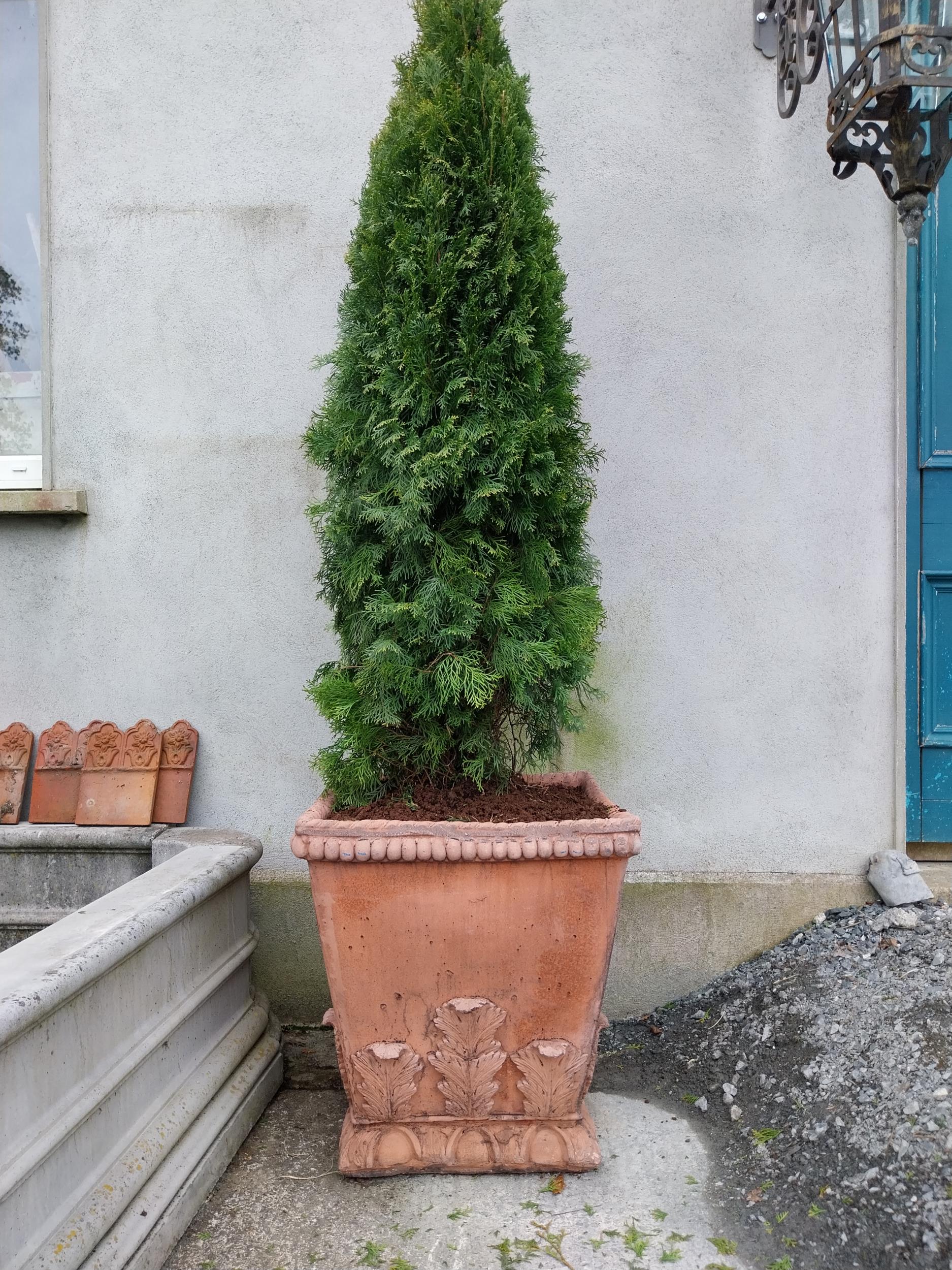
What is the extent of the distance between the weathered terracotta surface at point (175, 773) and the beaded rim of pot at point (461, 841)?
1.16m

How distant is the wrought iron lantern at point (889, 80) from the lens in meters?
2.21

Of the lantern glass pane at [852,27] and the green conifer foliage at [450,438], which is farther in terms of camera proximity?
the lantern glass pane at [852,27]

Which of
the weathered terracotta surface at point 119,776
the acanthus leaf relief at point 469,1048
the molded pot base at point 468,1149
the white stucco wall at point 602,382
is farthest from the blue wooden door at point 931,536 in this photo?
the weathered terracotta surface at point 119,776

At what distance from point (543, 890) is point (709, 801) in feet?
3.90

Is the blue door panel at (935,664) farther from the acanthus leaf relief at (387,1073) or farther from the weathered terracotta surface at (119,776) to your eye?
the weathered terracotta surface at (119,776)

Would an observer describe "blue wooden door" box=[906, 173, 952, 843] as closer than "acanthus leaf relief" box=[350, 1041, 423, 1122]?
No

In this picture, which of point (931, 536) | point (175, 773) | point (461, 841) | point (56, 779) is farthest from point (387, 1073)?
point (931, 536)

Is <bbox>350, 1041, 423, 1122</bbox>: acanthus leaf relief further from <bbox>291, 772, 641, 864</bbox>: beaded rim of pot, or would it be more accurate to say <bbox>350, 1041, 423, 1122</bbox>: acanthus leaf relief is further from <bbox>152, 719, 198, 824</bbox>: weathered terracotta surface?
<bbox>152, 719, 198, 824</bbox>: weathered terracotta surface

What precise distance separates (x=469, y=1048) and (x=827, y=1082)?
97cm

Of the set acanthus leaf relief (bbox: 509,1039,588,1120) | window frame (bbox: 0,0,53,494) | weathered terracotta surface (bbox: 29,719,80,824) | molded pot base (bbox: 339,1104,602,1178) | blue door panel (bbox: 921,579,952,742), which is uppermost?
window frame (bbox: 0,0,53,494)

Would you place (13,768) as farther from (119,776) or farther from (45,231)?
(45,231)

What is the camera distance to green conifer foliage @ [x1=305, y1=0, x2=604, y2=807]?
7.07 feet

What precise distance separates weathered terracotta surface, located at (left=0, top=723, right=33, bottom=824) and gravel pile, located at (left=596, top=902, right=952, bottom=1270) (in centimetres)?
217

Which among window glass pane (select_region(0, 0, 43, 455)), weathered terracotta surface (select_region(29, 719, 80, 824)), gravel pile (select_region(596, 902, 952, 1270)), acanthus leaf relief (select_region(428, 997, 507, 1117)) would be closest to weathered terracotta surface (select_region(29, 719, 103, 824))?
weathered terracotta surface (select_region(29, 719, 80, 824))
